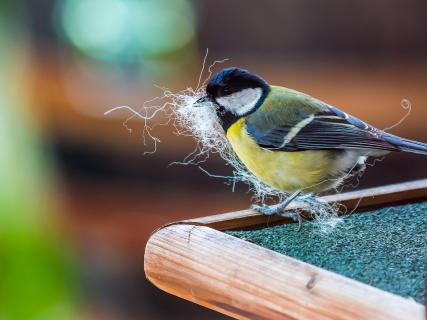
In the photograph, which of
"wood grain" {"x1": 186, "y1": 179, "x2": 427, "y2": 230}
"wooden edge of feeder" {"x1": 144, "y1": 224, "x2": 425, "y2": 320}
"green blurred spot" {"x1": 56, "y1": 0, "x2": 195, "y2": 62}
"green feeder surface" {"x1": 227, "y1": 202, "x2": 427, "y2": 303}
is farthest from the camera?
"green blurred spot" {"x1": 56, "y1": 0, "x2": 195, "y2": 62}

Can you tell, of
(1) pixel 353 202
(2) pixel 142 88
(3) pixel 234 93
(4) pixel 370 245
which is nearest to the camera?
(4) pixel 370 245

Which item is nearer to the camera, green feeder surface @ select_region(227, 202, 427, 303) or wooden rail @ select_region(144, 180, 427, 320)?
wooden rail @ select_region(144, 180, 427, 320)

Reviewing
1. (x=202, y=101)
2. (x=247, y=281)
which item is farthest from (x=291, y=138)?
(x=247, y=281)

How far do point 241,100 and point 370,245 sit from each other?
355 mm

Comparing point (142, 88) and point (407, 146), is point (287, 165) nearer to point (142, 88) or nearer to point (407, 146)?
point (407, 146)

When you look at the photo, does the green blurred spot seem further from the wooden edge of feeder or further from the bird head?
the wooden edge of feeder

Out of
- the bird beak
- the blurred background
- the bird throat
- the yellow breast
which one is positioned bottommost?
the blurred background

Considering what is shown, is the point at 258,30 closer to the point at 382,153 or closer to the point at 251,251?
the point at 382,153

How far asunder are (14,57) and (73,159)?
48cm

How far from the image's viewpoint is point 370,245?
134 centimetres

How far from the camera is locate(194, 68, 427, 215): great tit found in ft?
4.89

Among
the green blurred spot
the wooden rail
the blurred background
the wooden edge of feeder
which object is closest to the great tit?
the wooden rail

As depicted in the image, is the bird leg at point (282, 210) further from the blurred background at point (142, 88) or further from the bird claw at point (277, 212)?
the blurred background at point (142, 88)

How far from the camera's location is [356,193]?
1.65 meters
